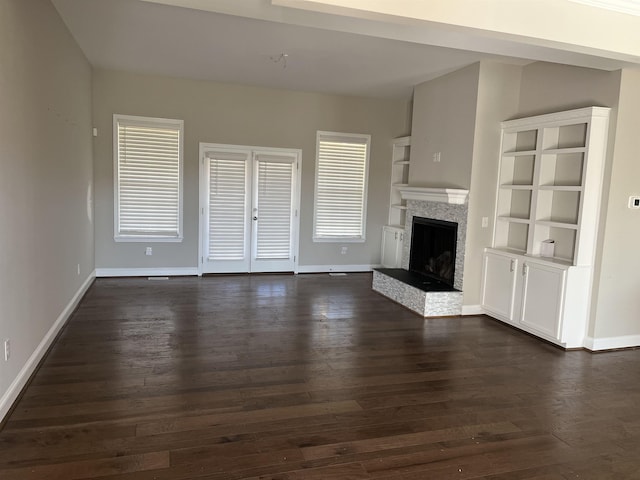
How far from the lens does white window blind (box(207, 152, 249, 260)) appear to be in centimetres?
706

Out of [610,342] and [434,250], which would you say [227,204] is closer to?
[434,250]

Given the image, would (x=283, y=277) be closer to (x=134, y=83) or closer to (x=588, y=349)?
(x=134, y=83)

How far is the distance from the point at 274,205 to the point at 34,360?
14.8ft

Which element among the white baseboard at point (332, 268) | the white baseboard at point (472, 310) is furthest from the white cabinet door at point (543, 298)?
the white baseboard at point (332, 268)

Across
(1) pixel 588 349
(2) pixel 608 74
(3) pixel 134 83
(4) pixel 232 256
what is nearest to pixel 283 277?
(4) pixel 232 256

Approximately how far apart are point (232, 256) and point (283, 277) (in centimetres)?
89

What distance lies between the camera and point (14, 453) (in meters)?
2.38

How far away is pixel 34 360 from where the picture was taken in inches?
133

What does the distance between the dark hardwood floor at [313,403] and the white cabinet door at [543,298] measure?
0.18 m

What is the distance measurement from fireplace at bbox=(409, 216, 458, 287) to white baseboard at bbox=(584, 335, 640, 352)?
163 cm

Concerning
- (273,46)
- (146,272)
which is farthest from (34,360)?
(273,46)

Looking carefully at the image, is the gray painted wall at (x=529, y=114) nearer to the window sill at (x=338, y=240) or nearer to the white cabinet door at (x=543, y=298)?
the white cabinet door at (x=543, y=298)

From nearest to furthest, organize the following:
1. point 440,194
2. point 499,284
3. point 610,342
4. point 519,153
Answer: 1. point 610,342
2. point 519,153
3. point 499,284
4. point 440,194

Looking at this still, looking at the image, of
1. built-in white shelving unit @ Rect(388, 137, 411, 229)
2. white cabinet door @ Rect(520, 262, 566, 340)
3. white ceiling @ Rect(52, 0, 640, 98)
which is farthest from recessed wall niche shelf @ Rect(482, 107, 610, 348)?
built-in white shelving unit @ Rect(388, 137, 411, 229)
